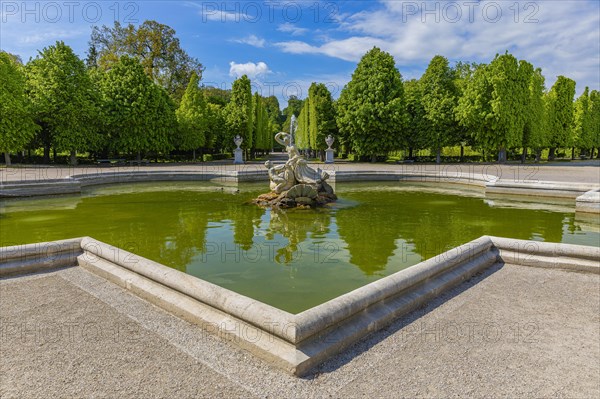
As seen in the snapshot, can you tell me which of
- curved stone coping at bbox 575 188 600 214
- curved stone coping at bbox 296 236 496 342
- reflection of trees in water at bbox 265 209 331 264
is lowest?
reflection of trees in water at bbox 265 209 331 264

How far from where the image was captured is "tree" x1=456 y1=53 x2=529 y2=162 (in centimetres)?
3588

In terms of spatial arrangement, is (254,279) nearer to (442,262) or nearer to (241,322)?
(241,322)

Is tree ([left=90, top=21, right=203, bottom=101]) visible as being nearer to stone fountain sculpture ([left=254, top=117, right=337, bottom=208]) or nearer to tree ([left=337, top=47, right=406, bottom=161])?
tree ([left=337, top=47, right=406, bottom=161])

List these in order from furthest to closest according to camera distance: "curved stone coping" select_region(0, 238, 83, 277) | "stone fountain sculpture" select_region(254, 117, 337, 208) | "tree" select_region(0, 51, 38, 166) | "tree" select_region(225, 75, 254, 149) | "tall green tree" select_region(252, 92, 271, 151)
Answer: "tall green tree" select_region(252, 92, 271, 151) → "tree" select_region(225, 75, 254, 149) → "tree" select_region(0, 51, 38, 166) → "stone fountain sculpture" select_region(254, 117, 337, 208) → "curved stone coping" select_region(0, 238, 83, 277)

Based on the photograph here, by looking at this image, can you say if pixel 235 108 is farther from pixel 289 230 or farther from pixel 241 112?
pixel 289 230

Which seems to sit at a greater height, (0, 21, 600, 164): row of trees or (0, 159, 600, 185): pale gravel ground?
(0, 21, 600, 164): row of trees

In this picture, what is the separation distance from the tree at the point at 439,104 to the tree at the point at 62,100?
31.1 m

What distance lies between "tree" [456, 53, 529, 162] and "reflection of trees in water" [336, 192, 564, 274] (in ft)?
80.2

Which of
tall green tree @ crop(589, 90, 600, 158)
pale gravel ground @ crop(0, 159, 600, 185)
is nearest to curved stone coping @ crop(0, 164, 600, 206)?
pale gravel ground @ crop(0, 159, 600, 185)

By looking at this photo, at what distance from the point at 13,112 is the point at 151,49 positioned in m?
21.6

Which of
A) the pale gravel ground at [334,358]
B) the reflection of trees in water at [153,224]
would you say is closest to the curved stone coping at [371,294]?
the pale gravel ground at [334,358]

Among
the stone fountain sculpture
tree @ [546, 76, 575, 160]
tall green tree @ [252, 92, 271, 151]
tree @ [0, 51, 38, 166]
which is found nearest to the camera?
the stone fountain sculpture

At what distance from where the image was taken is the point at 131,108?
112 ft

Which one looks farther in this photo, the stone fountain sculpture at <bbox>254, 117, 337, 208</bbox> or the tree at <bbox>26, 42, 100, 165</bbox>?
the tree at <bbox>26, 42, 100, 165</bbox>
